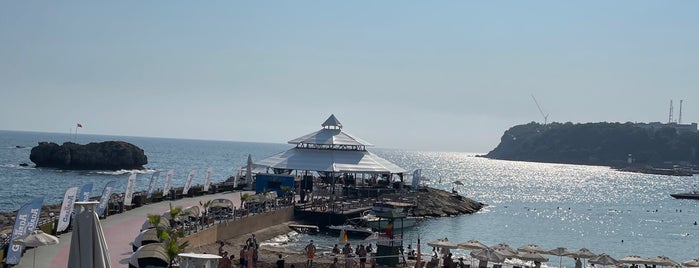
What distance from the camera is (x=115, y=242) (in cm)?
3338

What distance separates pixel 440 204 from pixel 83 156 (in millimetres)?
74253

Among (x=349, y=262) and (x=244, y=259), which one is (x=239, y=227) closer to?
(x=244, y=259)

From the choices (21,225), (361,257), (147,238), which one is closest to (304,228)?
(361,257)

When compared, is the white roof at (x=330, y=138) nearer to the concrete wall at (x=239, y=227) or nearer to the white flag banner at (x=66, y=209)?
the concrete wall at (x=239, y=227)

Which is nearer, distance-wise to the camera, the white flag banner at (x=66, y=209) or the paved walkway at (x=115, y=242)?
the paved walkway at (x=115, y=242)

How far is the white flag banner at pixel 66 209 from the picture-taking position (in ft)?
110

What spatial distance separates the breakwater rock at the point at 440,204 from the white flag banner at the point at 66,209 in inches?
1385

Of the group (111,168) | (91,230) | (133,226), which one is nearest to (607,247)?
(133,226)

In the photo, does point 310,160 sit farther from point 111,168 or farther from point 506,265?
point 111,168

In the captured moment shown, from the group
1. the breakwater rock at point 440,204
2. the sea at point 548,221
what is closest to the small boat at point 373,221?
the sea at point 548,221

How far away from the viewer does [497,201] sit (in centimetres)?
10319

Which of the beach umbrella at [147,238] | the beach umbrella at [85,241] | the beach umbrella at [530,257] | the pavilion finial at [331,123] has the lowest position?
the beach umbrella at [530,257]

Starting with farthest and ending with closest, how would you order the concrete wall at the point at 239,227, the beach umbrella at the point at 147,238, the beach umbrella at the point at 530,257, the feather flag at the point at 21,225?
the concrete wall at the point at 239,227
the beach umbrella at the point at 530,257
the beach umbrella at the point at 147,238
the feather flag at the point at 21,225

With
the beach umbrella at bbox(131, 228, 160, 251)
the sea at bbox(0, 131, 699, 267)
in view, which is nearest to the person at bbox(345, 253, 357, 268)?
the sea at bbox(0, 131, 699, 267)
